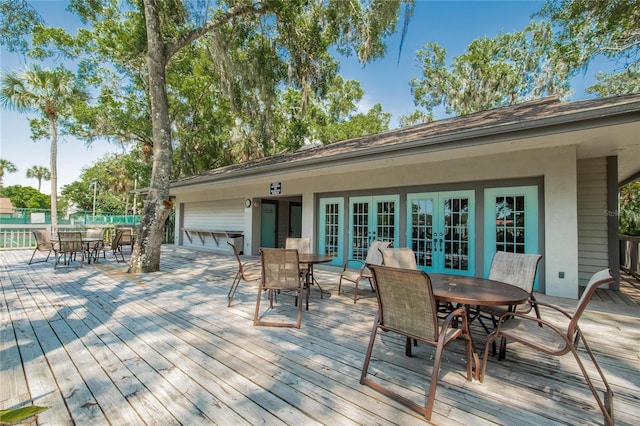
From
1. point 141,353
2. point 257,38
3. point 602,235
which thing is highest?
point 257,38

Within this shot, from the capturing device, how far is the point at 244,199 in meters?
10.4

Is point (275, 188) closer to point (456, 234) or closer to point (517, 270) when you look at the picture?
point (456, 234)

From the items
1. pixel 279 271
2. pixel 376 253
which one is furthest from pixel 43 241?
pixel 376 253

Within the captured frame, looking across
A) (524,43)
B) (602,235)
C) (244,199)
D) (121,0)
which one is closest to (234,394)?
(602,235)

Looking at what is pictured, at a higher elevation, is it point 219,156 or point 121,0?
point 121,0

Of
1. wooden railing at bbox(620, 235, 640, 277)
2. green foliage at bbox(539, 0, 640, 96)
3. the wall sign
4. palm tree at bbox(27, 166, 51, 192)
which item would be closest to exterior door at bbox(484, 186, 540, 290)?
wooden railing at bbox(620, 235, 640, 277)

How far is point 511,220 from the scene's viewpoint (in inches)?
205

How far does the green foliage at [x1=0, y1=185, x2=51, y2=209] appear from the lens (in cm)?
4103

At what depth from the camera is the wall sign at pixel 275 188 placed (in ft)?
29.3

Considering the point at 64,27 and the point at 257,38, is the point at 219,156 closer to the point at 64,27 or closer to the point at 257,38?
the point at 64,27

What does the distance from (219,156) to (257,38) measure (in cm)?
890

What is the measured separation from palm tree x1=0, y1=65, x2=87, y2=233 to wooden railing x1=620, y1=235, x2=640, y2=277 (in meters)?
18.7

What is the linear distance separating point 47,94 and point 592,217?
699 inches

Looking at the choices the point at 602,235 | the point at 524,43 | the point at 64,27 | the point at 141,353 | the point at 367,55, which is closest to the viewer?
the point at 141,353
